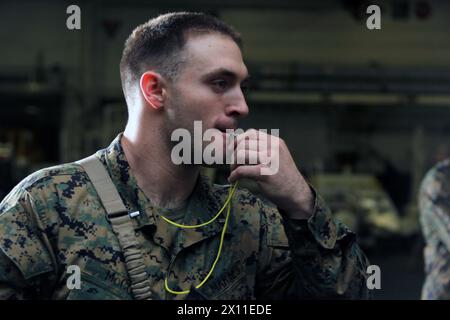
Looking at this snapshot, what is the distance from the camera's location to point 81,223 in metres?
1.75

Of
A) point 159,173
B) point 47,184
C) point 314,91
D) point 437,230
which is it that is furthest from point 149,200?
point 314,91

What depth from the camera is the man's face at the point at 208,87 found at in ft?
6.00

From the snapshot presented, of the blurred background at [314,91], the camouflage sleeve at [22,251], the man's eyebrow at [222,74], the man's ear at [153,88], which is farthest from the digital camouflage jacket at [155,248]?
the blurred background at [314,91]

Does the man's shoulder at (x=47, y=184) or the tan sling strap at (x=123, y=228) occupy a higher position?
the man's shoulder at (x=47, y=184)

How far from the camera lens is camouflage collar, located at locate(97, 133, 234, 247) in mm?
1828

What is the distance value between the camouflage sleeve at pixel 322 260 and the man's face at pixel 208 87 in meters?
0.30

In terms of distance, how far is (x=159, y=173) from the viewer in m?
1.91

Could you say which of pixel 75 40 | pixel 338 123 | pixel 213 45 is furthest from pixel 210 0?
pixel 213 45

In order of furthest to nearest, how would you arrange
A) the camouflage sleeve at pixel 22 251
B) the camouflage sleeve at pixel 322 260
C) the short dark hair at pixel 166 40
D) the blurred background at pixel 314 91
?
the blurred background at pixel 314 91
the short dark hair at pixel 166 40
the camouflage sleeve at pixel 322 260
the camouflage sleeve at pixel 22 251

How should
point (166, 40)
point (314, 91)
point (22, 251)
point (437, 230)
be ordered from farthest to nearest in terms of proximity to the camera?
point (314, 91) < point (437, 230) < point (166, 40) < point (22, 251)

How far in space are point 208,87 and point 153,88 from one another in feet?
0.51

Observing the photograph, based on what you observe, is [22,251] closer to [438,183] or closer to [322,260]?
[322,260]

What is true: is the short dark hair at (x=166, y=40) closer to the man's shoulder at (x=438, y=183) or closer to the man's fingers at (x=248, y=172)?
the man's fingers at (x=248, y=172)
